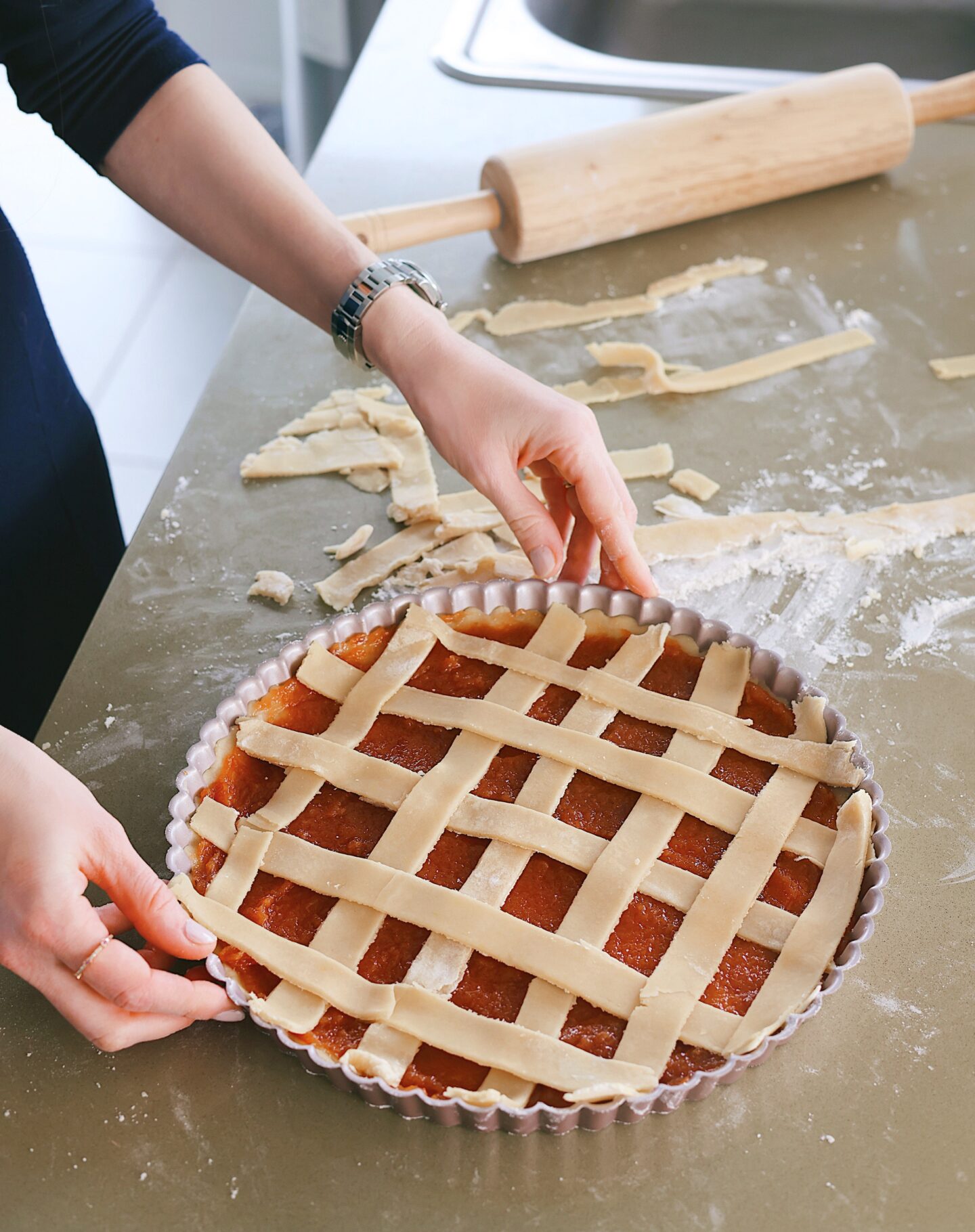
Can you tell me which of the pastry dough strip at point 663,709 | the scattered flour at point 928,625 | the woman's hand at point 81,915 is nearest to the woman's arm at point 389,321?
the pastry dough strip at point 663,709

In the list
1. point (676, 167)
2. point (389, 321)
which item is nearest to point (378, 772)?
point (389, 321)

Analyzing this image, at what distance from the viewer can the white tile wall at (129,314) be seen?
2.95m

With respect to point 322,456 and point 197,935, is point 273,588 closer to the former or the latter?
point 322,456

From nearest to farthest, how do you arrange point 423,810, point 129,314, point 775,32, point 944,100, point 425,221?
1. point 423,810
2. point 425,221
3. point 944,100
4. point 775,32
5. point 129,314

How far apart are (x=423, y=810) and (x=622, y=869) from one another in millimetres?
188

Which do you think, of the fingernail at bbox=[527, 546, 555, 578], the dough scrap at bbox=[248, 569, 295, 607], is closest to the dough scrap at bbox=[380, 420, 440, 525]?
the dough scrap at bbox=[248, 569, 295, 607]

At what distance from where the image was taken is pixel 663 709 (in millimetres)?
1100

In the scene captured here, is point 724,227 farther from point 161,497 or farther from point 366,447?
point 161,497

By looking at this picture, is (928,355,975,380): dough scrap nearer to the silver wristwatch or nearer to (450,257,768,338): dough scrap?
(450,257,768,338): dough scrap

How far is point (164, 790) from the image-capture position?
3.65 feet

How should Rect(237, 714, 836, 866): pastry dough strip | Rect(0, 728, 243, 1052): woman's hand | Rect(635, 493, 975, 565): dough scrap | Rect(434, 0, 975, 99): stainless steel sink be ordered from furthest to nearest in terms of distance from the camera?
1. Rect(434, 0, 975, 99): stainless steel sink
2. Rect(635, 493, 975, 565): dough scrap
3. Rect(237, 714, 836, 866): pastry dough strip
4. Rect(0, 728, 243, 1052): woman's hand

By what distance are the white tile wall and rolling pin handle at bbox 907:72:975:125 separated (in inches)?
69.4

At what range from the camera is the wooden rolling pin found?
170 cm

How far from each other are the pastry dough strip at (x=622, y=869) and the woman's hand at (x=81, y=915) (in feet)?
0.79
